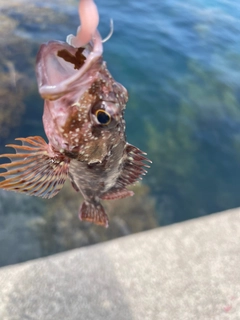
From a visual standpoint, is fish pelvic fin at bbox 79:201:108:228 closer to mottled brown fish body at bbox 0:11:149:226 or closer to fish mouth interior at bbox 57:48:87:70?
mottled brown fish body at bbox 0:11:149:226

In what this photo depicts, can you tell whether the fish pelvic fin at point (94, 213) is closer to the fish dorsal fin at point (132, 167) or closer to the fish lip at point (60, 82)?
the fish dorsal fin at point (132, 167)

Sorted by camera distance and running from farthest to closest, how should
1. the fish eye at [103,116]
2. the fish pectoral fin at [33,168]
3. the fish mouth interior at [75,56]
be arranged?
the fish pectoral fin at [33,168], the fish eye at [103,116], the fish mouth interior at [75,56]

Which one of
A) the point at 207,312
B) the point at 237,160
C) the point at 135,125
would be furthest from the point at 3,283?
the point at 237,160

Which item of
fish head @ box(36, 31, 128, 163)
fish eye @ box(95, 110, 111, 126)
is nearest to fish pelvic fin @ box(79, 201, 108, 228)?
fish head @ box(36, 31, 128, 163)

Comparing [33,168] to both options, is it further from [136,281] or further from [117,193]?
[136,281]

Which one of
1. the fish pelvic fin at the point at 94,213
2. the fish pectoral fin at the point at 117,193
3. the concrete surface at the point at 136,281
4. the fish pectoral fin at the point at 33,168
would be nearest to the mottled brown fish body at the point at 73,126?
the fish pectoral fin at the point at 33,168

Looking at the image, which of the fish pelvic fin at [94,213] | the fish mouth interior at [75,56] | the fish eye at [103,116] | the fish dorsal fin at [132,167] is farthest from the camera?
the fish pelvic fin at [94,213]
